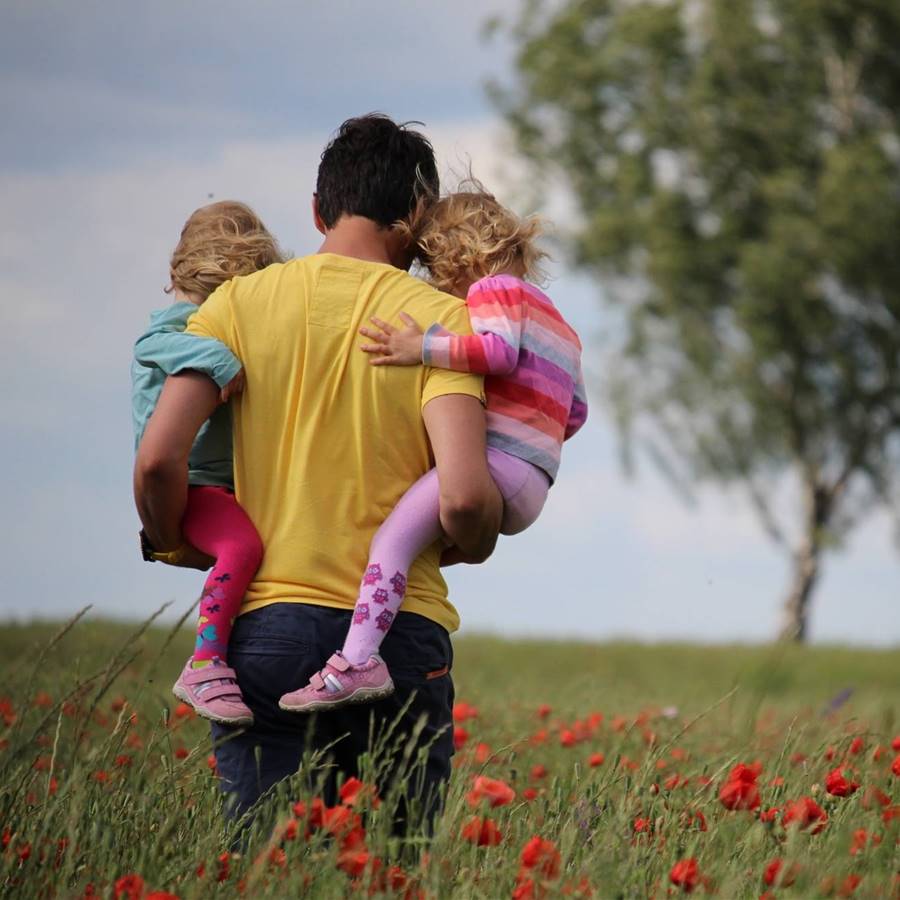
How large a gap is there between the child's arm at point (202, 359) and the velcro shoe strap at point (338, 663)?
0.66m

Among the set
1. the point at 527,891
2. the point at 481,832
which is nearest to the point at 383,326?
the point at 481,832

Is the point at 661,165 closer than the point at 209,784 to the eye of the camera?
No

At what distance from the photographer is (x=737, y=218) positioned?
21453mm

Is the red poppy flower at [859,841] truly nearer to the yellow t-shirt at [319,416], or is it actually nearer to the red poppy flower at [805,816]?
the red poppy flower at [805,816]

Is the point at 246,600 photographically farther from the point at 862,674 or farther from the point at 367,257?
the point at 862,674

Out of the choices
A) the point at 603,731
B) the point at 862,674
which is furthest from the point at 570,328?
the point at 862,674

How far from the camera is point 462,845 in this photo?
3.11 metres

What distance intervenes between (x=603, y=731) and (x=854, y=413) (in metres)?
16.3

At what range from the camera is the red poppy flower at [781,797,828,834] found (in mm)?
3084

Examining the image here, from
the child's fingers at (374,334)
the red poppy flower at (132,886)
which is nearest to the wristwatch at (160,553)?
the child's fingers at (374,334)

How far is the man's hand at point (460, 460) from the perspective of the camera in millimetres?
3123

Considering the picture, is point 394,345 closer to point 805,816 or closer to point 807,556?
point 805,816

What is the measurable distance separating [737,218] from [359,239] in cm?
1901

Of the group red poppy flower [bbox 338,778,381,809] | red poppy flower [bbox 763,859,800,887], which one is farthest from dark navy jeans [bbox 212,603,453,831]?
red poppy flower [bbox 763,859,800,887]
